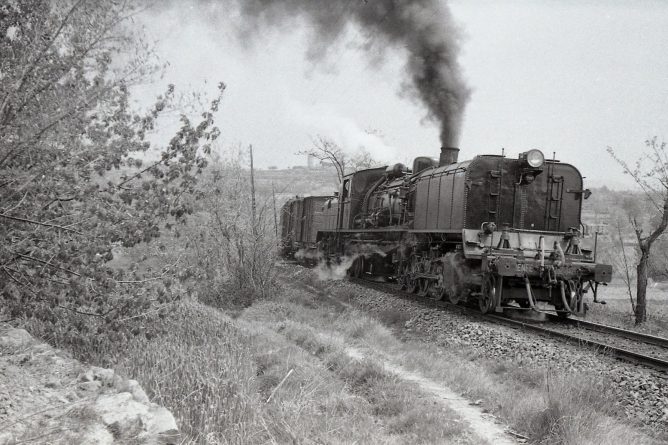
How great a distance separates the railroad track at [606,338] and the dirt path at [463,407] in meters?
2.68

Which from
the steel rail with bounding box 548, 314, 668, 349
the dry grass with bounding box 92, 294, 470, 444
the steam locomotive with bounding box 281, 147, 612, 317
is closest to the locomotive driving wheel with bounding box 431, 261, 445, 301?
the steam locomotive with bounding box 281, 147, 612, 317

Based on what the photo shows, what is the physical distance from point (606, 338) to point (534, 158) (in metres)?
3.79

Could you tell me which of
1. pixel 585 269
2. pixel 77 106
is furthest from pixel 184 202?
pixel 585 269

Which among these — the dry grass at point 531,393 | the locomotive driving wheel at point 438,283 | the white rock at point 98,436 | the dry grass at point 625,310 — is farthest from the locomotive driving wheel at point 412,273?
the white rock at point 98,436

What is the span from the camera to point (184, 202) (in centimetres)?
672

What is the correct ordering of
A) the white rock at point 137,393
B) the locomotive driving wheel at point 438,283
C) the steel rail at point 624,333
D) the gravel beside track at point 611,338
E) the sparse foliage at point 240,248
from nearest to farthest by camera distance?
the white rock at point 137,393 → the gravel beside track at point 611,338 → the steel rail at point 624,333 → the locomotive driving wheel at point 438,283 → the sparse foliage at point 240,248

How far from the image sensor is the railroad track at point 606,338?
26.5ft

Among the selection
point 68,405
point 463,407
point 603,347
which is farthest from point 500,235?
point 68,405

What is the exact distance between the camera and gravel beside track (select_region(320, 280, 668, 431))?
268 inches

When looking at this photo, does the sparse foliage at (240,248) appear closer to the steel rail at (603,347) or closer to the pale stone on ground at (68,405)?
the steel rail at (603,347)

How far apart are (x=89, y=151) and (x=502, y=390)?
18.6ft

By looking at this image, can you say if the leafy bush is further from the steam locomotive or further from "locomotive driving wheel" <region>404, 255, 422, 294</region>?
"locomotive driving wheel" <region>404, 255, 422, 294</region>

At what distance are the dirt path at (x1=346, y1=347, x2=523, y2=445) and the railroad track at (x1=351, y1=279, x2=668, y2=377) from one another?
8.79ft

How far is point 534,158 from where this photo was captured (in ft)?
37.7
